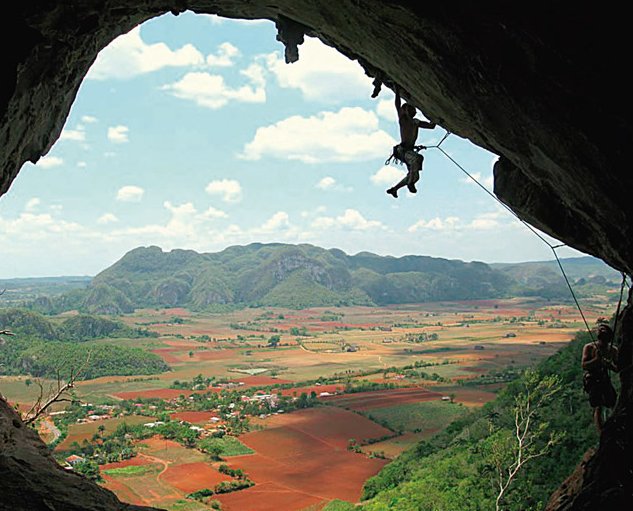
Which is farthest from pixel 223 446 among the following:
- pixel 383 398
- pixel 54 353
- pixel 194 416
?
pixel 54 353

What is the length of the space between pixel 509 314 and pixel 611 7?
527ft

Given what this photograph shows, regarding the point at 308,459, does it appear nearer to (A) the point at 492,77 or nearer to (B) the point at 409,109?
(B) the point at 409,109

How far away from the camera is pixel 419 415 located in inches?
2127

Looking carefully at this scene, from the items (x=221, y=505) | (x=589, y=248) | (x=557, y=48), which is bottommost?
(x=221, y=505)

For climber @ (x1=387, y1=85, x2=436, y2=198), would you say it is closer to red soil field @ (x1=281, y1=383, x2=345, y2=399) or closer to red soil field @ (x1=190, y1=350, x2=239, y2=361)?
red soil field @ (x1=281, y1=383, x2=345, y2=399)

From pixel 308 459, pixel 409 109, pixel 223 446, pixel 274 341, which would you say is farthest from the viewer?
pixel 274 341

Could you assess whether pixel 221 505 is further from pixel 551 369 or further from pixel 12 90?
pixel 12 90

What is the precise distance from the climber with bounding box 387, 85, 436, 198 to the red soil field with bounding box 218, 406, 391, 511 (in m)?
31.2

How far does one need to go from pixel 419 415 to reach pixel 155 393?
35.2m

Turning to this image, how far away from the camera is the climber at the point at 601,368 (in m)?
6.35

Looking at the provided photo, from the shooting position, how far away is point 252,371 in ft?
280

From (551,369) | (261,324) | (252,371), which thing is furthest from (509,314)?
(551,369)

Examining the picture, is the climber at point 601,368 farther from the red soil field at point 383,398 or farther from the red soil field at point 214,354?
the red soil field at point 214,354

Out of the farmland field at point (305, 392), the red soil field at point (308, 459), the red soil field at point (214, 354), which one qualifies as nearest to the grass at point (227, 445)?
the farmland field at point (305, 392)
